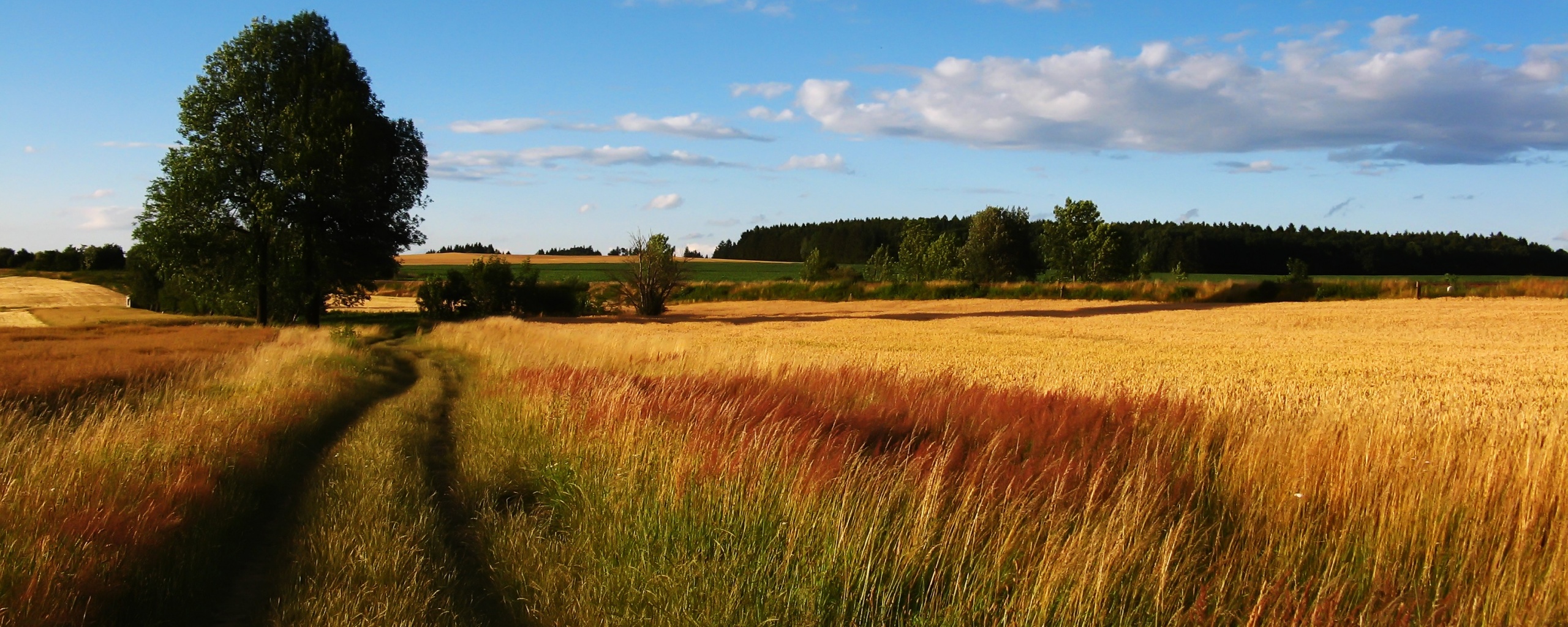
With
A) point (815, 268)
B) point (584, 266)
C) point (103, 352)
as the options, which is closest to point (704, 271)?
point (584, 266)

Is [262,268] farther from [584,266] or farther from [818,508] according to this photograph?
[584,266]

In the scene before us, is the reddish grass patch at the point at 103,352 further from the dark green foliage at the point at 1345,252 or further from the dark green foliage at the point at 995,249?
the dark green foliage at the point at 1345,252

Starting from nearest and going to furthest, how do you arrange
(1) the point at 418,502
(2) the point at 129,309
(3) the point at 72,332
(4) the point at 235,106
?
(1) the point at 418,502, (3) the point at 72,332, (4) the point at 235,106, (2) the point at 129,309

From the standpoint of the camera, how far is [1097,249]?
8938 centimetres

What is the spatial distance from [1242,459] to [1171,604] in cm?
249

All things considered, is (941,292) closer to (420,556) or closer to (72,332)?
(72,332)

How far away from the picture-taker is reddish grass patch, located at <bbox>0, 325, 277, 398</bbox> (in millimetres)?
14555

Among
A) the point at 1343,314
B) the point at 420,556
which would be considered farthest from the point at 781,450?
the point at 1343,314

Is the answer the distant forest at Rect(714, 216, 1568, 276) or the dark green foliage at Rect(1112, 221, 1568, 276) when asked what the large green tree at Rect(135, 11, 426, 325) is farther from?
the dark green foliage at Rect(1112, 221, 1568, 276)

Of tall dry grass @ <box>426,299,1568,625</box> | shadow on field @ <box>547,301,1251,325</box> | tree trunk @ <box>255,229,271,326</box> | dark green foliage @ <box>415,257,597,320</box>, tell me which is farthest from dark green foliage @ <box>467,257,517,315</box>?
tall dry grass @ <box>426,299,1568,625</box>

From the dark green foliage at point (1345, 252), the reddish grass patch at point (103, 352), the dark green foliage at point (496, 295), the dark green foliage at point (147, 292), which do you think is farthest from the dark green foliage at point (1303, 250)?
the reddish grass patch at point (103, 352)

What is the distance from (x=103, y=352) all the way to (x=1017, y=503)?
946 inches

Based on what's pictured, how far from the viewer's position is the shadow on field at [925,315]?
42938mm

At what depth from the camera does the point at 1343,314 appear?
3669 cm
